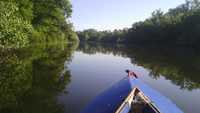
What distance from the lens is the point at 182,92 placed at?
696 inches

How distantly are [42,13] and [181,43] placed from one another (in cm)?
3696

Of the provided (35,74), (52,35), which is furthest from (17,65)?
(52,35)

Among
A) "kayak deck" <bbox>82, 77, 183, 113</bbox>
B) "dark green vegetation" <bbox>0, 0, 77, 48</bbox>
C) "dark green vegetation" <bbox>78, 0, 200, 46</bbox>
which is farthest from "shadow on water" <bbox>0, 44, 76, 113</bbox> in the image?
"dark green vegetation" <bbox>78, 0, 200, 46</bbox>

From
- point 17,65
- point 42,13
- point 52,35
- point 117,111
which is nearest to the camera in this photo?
point 117,111

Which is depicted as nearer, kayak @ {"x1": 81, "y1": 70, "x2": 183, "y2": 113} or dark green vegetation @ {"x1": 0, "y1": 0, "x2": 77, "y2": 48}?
kayak @ {"x1": 81, "y1": 70, "x2": 183, "y2": 113}

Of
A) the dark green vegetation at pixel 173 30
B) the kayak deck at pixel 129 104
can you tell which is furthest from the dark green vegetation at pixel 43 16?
the dark green vegetation at pixel 173 30

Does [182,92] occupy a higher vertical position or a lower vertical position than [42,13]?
lower

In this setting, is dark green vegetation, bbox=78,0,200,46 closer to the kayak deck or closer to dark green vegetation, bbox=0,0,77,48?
dark green vegetation, bbox=0,0,77,48

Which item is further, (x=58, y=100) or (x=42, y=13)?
(x=42, y=13)

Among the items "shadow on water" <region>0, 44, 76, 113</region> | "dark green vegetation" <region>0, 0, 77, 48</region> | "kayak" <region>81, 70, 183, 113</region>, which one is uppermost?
"dark green vegetation" <region>0, 0, 77, 48</region>

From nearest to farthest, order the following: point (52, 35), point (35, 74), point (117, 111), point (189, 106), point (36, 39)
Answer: point (117, 111), point (189, 106), point (35, 74), point (36, 39), point (52, 35)

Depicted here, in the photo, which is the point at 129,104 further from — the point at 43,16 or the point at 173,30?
the point at 173,30

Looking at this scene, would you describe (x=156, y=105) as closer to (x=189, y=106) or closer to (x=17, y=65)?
(x=189, y=106)

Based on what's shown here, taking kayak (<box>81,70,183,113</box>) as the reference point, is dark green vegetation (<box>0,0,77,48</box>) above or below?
above
